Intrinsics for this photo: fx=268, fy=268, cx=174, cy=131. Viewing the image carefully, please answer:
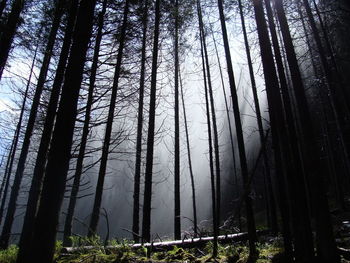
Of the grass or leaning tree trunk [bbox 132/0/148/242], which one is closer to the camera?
the grass

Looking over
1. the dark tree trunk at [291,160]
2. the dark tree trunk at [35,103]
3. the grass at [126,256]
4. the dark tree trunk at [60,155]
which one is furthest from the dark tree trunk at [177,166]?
the dark tree trunk at [60,155]

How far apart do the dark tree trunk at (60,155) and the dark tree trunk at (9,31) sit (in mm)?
4080

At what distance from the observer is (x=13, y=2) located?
7172 mm

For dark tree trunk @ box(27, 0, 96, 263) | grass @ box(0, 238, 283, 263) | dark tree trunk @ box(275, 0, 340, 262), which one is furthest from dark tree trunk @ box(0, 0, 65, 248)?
dark tree trunk @ box(275, 0, 340, 262)

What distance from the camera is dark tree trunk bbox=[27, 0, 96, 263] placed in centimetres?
326

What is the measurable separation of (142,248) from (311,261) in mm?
2991

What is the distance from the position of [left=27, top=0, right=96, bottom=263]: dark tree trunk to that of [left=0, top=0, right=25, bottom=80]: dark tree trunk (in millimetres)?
4080

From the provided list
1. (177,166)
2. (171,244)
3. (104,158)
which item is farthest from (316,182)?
(177,166)

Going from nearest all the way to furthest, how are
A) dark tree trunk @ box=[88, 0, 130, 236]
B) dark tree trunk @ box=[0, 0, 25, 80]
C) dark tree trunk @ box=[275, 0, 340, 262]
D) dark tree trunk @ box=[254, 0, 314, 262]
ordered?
1. dark tree trunk @ box=[254, 0, 314, 262]
2. dark tree trunk @ box=[275, 0, 340, 262]
3. dark tree trunk @ box=[0, 0, 25, 80]
4. dark tree trunk @ box=[88, 0, 130, 236]

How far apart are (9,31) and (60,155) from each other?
17.9 ft

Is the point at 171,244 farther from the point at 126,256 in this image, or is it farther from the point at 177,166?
the point at 177,166

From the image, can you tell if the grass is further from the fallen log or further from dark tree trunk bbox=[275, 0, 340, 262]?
dark tree trunk bbox=[275, 0, 340, 262]

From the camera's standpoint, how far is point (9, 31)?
7078 mm

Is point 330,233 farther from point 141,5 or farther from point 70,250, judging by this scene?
point 141,5
